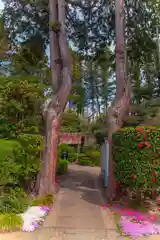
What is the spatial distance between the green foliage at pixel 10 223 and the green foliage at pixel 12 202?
1.95ft

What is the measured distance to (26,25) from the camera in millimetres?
11883

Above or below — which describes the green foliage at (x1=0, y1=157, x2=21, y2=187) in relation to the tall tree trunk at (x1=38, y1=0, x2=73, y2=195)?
below

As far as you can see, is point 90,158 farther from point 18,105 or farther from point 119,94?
point 18,105

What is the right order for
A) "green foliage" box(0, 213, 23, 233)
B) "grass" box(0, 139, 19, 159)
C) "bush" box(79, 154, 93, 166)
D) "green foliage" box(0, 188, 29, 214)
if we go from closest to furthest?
"green foliage" box(0, 213, 23, 233) < "green foliage" box(0, 188, 29, 214) < "grass" box(0, 139, 19, 159) < "bush" box(79, 154, 93, 166)

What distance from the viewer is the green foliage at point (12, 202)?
6244 millimetres

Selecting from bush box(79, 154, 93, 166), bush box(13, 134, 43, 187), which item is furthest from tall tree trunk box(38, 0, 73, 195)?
bush box(79, 154, 93, 166)

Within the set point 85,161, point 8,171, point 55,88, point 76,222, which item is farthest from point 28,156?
point 85,161

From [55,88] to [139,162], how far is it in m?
4.63

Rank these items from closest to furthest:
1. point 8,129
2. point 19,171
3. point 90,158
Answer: point 19,171, point 8,129, point 90,158

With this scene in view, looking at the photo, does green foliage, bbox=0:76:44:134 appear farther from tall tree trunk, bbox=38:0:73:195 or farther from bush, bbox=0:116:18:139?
tall tree trunk, bbox=38:0:73:195

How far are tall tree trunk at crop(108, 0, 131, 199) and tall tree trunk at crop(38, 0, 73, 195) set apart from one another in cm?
176

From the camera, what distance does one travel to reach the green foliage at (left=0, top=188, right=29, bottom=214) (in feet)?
20.5

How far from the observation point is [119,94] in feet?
29.5

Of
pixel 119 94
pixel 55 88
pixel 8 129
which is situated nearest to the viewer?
pixel 8 129
